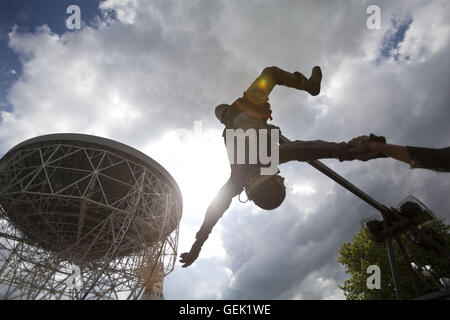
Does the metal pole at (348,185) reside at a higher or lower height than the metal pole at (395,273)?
higher

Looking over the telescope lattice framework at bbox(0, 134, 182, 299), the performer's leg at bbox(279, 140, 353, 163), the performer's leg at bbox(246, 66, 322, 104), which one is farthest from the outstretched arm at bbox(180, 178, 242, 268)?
the telescope lattice framework at bbox(0, 134, 182, 299)

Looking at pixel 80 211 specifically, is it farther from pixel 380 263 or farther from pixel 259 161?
Answer: pixel 380 263

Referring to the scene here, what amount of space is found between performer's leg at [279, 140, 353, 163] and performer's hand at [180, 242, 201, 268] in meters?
1.44

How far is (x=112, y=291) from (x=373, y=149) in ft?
72.5

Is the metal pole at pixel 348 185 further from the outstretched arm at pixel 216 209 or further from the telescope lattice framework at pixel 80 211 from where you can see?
the telescope lattice framework at pixel 80 211

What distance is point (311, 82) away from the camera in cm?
296

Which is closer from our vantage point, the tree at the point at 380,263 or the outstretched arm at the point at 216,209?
the outstretched arm at the point at 216,209

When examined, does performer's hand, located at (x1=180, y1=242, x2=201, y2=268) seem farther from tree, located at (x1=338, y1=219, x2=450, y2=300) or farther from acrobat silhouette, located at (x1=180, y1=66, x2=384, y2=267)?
tree, located at (x1=338, y1=219, x2=450, y2=300)

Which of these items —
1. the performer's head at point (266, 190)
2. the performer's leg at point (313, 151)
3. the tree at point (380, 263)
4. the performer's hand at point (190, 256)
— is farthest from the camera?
the tree at point (380, 263)

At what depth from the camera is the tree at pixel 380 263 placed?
54.1 feet

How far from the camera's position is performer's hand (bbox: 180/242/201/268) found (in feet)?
9.41

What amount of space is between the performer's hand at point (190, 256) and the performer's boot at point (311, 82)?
2.29m

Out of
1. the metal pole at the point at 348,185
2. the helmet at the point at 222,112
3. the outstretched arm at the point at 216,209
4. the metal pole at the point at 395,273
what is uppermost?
the helmet at the point at 222,112

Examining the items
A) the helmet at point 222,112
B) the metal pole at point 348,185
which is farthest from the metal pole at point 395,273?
the helmet at point 222,112
